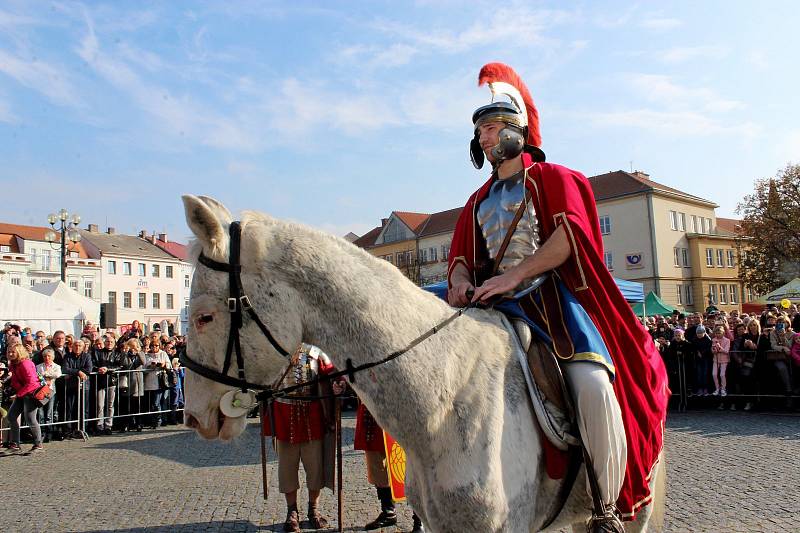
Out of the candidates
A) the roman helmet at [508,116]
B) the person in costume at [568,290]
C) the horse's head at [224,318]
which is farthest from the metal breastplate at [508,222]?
the horse's head at [224,318]

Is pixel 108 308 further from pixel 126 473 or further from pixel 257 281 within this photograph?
pixel 257 281

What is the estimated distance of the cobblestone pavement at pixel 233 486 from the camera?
22.5 ft

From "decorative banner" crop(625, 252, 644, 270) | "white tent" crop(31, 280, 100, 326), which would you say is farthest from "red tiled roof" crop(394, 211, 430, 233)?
"white tent" crop(31, 280, 100, 326)

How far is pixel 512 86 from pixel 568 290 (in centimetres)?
130

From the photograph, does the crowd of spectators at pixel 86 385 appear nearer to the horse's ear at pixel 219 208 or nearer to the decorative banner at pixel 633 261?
the horse's ear at pixel 219 208

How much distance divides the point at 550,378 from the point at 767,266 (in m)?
48.5

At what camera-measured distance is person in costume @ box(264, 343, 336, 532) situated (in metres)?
6.63

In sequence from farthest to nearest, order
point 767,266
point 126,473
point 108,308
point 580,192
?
1. point 767,266
2. point 108,308
3. point 126,473
4. point 580,192

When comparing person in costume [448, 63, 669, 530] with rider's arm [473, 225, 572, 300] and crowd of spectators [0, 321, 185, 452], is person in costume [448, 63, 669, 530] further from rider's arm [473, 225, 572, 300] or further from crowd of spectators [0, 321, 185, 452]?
crowd of spectators [0, 321, 185, 452]

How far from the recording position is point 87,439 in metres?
13.7

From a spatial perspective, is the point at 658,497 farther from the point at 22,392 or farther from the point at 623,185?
the point at 623,185

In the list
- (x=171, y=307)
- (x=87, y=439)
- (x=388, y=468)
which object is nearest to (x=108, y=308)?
(x=87, y=439)

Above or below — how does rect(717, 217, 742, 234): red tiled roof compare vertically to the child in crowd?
above

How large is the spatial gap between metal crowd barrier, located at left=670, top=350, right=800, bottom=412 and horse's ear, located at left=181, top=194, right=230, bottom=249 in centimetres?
1505
